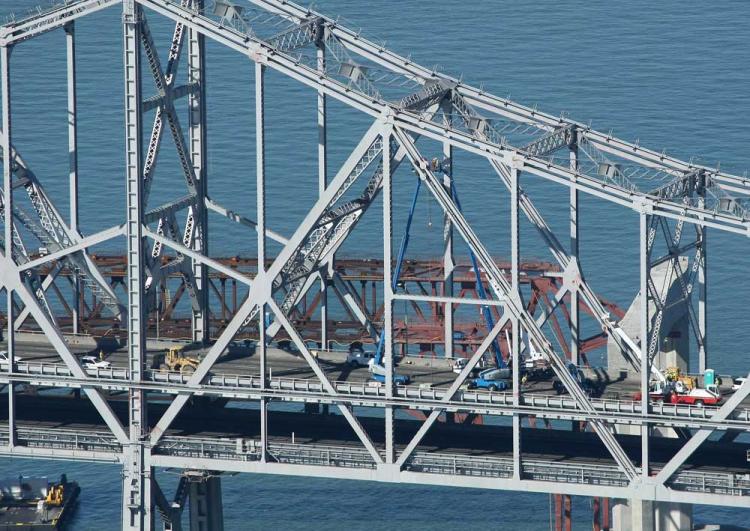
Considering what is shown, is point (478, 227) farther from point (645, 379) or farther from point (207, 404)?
point (645, 379)

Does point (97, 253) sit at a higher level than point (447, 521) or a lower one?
higher

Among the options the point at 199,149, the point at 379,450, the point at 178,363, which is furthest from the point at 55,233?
the point at 379,450

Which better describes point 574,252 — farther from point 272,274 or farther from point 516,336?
point 272,274

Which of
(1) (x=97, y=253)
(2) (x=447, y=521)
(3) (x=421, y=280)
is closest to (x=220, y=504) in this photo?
(2) (x=447, y=521)

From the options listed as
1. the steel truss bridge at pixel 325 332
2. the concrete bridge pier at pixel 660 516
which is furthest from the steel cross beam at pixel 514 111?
the concrete bridge pier at pixel 660 516

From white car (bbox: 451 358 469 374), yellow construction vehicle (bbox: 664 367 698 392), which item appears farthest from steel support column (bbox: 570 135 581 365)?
white car (bbox: 451 358 469 374)

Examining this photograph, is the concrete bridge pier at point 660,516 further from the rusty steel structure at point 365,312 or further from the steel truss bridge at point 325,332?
the rusty steel structure at point 365,312

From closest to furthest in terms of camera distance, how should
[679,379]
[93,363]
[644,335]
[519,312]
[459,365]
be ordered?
[644,335] → [519,312] → [679,379] → [459,365] → [93,363]
